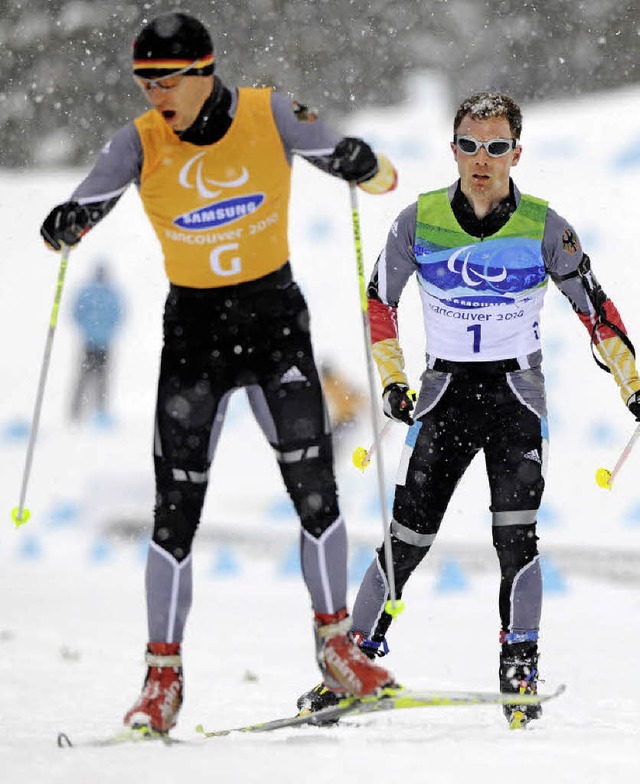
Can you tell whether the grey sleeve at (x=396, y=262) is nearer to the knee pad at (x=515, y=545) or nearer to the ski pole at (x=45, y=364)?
the knee pad at (x=515, y=545)

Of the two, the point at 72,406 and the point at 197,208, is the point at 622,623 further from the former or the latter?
the point at 72,406

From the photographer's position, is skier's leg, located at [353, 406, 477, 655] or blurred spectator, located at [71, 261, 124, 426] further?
blurred spectator, located at [71, 261, 124, 426]

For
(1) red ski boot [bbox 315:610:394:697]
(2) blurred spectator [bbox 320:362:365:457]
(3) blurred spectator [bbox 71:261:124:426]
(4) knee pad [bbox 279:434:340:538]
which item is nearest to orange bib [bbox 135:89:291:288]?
(4) knee pad [bbox 279:434:340:538]

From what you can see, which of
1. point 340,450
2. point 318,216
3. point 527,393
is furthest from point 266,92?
point 318,216

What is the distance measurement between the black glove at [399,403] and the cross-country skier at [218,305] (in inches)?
27.2

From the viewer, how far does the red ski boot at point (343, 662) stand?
4.49m

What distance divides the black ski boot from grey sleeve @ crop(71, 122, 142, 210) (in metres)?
2.41

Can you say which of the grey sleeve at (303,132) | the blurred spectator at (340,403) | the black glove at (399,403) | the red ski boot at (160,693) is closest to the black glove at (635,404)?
the black glove at (399,403)

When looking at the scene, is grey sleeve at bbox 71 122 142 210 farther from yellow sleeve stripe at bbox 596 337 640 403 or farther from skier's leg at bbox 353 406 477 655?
yellow sleeve stripe at bbox 596 337 640 403

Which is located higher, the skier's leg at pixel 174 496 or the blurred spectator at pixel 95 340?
the blurred spectator at pixel 95 340

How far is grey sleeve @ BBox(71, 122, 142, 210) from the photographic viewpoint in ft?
14.6

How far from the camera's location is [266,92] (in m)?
4.51

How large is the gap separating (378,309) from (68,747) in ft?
7.16

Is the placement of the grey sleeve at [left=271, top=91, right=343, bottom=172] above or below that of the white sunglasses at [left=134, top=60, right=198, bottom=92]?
below
